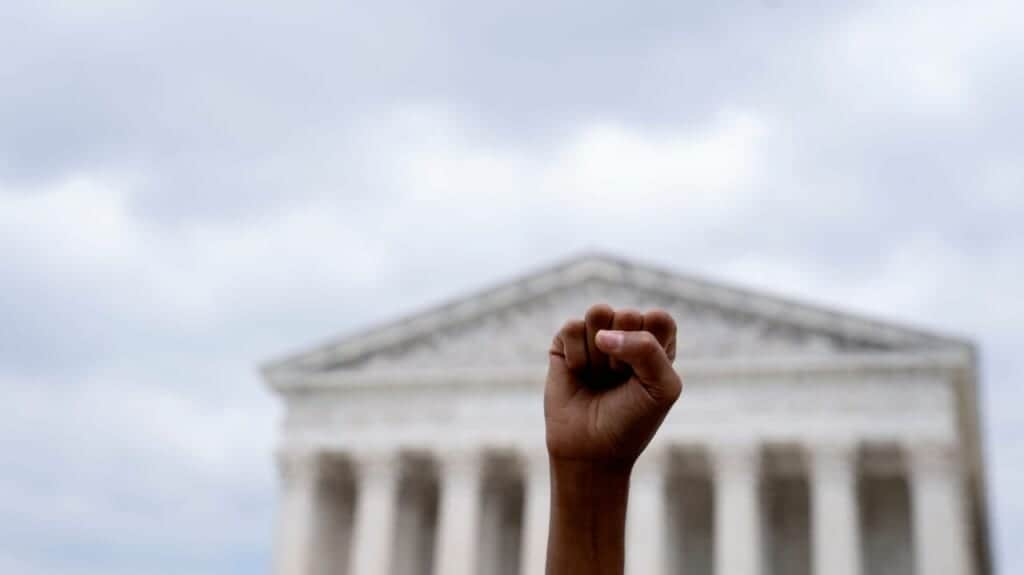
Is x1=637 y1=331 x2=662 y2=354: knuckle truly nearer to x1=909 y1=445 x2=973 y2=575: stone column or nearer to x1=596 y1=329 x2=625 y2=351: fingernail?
x1=596 y1=329 x2=625 y2=351: fingernail

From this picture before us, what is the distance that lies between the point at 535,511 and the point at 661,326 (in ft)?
122

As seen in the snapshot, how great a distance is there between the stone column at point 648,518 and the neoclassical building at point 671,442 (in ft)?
0.21

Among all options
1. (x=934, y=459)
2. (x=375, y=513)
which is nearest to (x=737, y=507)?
(x=934, y=459)

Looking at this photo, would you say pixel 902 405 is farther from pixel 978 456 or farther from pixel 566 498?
pixel 566 498

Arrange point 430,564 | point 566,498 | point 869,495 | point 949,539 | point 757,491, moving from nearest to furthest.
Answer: point 566,498, point 949,539, point 757,491, point 869,495, point 430,564

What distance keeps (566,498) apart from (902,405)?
120 ft

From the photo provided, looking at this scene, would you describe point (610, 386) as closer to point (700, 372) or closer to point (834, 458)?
point (834, 458)

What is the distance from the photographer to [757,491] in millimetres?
38875

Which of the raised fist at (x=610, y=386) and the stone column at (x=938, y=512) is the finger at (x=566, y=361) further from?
the stone column at (x=938, y=512)

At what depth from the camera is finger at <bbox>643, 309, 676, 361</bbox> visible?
325 cm

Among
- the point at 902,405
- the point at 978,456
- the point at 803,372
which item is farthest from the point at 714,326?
the point at 978,456

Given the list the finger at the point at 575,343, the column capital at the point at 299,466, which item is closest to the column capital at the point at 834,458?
the column capital at the point at 299,466

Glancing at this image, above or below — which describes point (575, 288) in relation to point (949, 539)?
above

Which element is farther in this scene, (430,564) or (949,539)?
(430,564)
